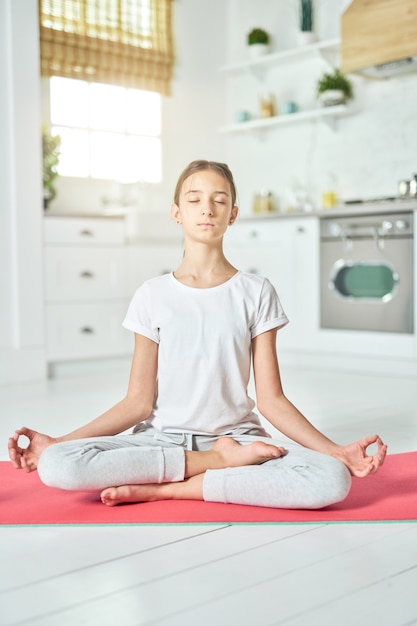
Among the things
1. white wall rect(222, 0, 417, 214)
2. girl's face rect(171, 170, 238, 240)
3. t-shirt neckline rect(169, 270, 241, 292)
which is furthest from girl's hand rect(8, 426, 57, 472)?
white wall rect(222, 0, 417, 214)

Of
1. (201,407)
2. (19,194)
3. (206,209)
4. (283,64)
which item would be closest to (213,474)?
(201,407)

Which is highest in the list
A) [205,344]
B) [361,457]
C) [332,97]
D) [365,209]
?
[332,97]

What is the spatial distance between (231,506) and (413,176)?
3.41 m

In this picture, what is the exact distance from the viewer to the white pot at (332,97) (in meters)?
5.04

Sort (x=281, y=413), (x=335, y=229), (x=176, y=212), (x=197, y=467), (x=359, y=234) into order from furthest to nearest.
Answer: (x=335, y=229) < (x=359, y=234) < (x=176, y=212) < (x=281, y=413) < (x=197, y=467)

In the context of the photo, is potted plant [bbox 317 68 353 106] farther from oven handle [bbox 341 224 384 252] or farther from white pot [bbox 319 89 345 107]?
oven handle [bbox 341 224 384 252]

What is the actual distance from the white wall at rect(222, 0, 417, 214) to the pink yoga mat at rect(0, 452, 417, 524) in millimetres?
3307

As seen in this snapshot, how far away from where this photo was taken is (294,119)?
5.38 meters

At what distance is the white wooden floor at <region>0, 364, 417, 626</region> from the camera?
124 cm

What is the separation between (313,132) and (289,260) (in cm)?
99

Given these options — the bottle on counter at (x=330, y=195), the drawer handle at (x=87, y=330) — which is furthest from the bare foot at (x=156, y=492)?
the bottle on counter at (x=330, y=195)

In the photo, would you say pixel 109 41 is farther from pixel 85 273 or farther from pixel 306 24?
pixel 85 273

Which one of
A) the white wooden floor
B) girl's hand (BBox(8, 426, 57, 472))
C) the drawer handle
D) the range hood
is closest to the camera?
the white wooden floor

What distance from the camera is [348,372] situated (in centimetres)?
466
